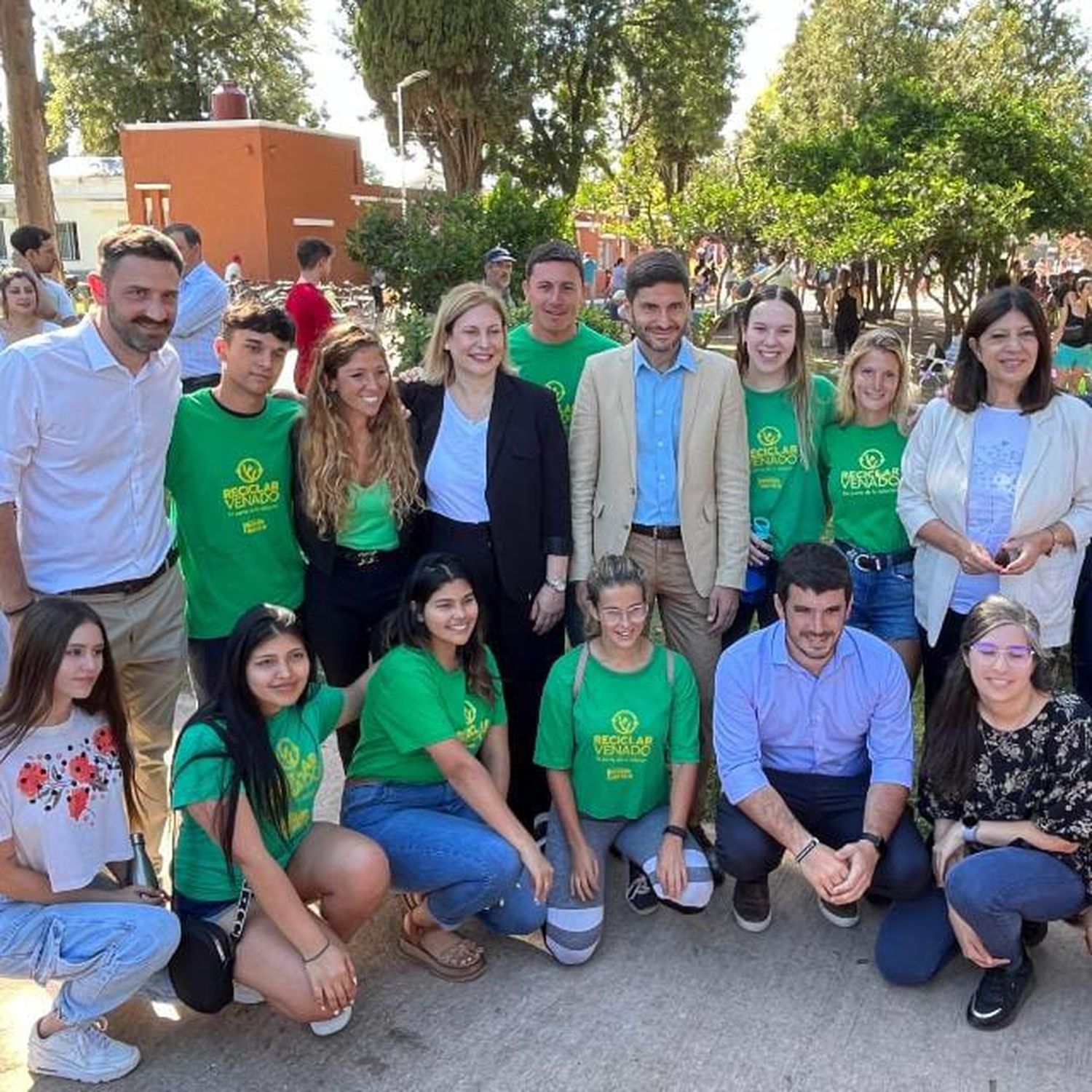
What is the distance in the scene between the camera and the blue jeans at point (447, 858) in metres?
3.09

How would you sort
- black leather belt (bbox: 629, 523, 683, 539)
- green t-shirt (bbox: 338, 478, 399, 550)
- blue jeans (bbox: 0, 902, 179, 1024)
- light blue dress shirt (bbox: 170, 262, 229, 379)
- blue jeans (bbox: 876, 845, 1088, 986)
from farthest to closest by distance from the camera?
light blue dress shirt (bbox: 170, 262, 229, 379), black leather belt (bbox: 629, 523, 683, 539), green t-shirt (bbox: 338, 478, 399, 550), blue jeans (bbox: 876, 845, 1088, 986), blue jeans (bbox: 0, 902, 179, 1024)

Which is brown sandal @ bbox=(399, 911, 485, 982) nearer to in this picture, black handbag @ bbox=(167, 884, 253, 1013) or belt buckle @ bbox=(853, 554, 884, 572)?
black handbag @ bbox=(167, 884, 253, 1013)

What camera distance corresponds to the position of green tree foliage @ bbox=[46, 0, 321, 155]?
32.3 meters

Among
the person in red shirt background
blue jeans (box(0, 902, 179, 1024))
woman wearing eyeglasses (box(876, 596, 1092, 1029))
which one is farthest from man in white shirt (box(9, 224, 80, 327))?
woman wearing eyeglasses (box(876, 596, 1092, 1029))

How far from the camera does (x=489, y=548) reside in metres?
3.59

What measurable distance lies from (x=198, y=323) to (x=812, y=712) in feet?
15.3

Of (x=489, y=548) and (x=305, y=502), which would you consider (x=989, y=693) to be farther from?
(x=305, y=502)

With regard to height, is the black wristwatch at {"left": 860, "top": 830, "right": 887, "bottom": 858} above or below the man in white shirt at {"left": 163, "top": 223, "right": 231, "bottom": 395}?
below

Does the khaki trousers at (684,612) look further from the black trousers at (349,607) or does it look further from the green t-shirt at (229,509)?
the green t-shirt at (229,509)

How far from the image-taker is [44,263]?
7359mm

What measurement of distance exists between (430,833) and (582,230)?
133 feet

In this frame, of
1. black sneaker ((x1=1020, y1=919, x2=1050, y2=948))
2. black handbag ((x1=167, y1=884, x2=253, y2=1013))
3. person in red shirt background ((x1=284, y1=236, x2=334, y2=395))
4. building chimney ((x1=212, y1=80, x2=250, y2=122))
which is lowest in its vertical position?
black sneaker ((x1=1020, y1=919, x2=1050, y2=948))

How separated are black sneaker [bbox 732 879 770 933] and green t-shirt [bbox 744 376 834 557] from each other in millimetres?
1164

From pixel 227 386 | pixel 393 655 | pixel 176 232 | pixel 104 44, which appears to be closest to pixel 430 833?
pixel 393 655
